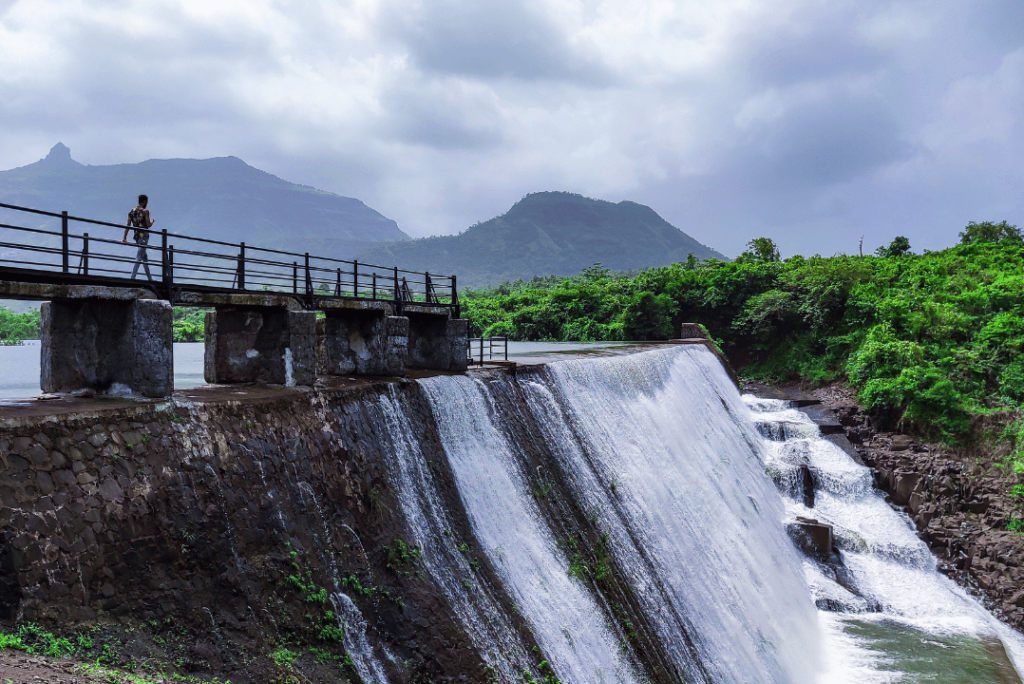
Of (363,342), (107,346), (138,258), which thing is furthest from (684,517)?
(138,258)

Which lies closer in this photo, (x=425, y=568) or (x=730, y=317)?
(x=425, y=568)

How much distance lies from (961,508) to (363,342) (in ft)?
67.9

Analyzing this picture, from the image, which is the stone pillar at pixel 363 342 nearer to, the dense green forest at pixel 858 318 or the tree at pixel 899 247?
the dense green forest at pixel 858 318

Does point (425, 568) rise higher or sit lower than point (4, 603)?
lower

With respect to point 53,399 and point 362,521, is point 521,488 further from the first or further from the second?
point 53,399

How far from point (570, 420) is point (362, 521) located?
7.13 m

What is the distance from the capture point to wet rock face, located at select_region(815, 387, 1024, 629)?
21.3 metres

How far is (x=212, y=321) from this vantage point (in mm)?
13914

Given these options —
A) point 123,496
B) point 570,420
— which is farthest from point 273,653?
point 570,420

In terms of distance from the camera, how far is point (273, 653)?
8.99 meters

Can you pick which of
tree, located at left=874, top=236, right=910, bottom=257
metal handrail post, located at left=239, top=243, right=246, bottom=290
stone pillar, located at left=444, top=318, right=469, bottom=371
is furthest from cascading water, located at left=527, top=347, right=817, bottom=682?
tree, located at left=874, top=236, right=910, bottom=257

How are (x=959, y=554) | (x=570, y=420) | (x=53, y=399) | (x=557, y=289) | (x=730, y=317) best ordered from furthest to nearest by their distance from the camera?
(x=557, y=289) < (x=730, y=317) < (x=959, y=554) < (x=570, y=420) < (x=53, y=399)

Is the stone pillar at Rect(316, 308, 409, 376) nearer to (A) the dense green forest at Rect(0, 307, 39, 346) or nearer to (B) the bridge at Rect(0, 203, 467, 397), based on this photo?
(B) the bridge at Rect(0, 203, 467, 397)

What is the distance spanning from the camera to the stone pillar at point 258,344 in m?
13.8
